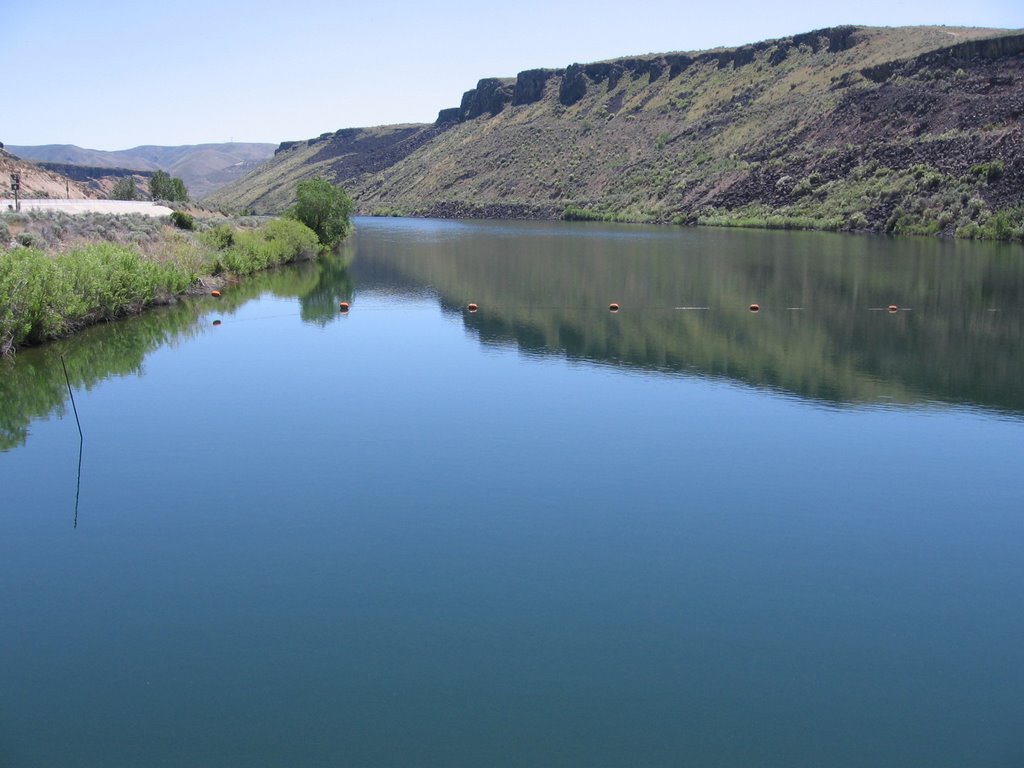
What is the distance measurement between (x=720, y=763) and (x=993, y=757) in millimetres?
2173

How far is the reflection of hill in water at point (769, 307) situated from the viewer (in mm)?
21922

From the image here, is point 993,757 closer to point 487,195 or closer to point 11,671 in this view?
point 11,671

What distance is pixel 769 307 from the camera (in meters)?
31.4

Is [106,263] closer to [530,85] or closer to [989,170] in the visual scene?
[989,170]

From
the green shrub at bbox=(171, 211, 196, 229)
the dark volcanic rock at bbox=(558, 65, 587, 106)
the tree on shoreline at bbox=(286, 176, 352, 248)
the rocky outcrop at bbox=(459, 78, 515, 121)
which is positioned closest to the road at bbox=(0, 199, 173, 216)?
the green shrub at bbox=(171, 211, 196, 229)

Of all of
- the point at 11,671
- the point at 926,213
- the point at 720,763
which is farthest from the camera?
the point at 926,213

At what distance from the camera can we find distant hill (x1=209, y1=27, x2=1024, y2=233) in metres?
66.9

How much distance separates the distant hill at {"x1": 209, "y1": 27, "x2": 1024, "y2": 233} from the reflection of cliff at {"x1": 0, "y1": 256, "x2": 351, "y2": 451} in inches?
1811

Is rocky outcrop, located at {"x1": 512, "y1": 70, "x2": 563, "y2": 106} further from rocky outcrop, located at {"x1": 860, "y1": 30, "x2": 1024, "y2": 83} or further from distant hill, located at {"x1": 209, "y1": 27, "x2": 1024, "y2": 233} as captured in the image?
rocky outcrop, located at {"x1": 860, "y1": 30, "x2": 1024, "y2": 83}

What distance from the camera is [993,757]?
297 inches

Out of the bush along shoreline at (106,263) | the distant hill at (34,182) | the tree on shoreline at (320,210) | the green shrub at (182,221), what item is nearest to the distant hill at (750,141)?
the tree on shoreline at (320,210)

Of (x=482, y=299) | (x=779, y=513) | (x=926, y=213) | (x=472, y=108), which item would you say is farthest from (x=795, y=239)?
(x=472, y=108)

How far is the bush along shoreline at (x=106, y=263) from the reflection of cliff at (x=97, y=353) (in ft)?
1.53

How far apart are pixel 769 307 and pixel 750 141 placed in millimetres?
62732
